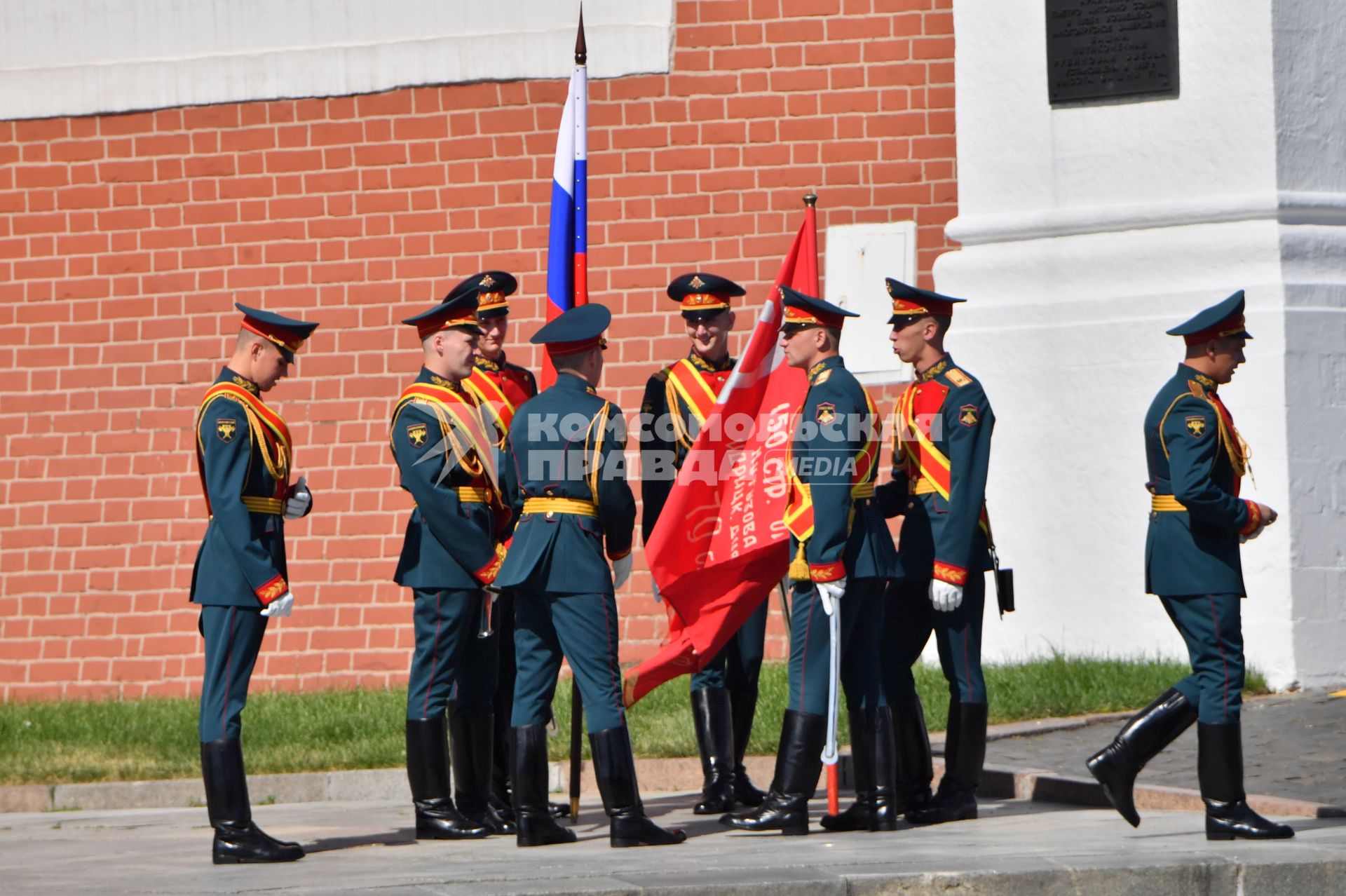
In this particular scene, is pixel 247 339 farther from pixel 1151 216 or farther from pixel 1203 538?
pixel 1151 216

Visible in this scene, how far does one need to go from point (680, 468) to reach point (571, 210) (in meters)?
1.61

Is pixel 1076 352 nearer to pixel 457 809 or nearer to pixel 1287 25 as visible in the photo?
pixel 1287 25

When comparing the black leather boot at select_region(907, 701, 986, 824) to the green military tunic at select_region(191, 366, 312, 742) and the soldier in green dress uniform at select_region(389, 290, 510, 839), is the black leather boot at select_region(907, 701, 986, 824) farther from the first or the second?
the green military tunic at select_region(191, 366, 312, 742)

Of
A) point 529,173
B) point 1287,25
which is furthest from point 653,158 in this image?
point 1287,25

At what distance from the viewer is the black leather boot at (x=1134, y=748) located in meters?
6.73

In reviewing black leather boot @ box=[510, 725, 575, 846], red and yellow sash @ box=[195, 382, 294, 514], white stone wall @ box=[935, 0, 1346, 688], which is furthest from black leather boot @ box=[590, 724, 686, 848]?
white stone wall @ box=[935, 0, 1346, 688]

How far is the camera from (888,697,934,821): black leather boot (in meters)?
7.50

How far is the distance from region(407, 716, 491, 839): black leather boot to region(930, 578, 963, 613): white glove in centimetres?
189

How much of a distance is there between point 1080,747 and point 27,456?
7.19 metres

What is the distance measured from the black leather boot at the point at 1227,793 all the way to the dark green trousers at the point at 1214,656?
60mm

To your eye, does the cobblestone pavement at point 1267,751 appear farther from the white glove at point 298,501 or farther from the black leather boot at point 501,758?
the white glove at point 298,501

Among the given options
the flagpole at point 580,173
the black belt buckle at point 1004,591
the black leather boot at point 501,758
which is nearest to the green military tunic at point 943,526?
the black belt buckle at point 1004,591

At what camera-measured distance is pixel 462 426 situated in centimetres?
744

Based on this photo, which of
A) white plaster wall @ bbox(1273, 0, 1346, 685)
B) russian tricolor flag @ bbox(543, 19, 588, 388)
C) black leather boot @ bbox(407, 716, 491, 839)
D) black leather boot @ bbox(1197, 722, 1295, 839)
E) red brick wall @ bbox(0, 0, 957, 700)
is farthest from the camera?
red brick wall @ bbox(0, 0, 957, 700)
